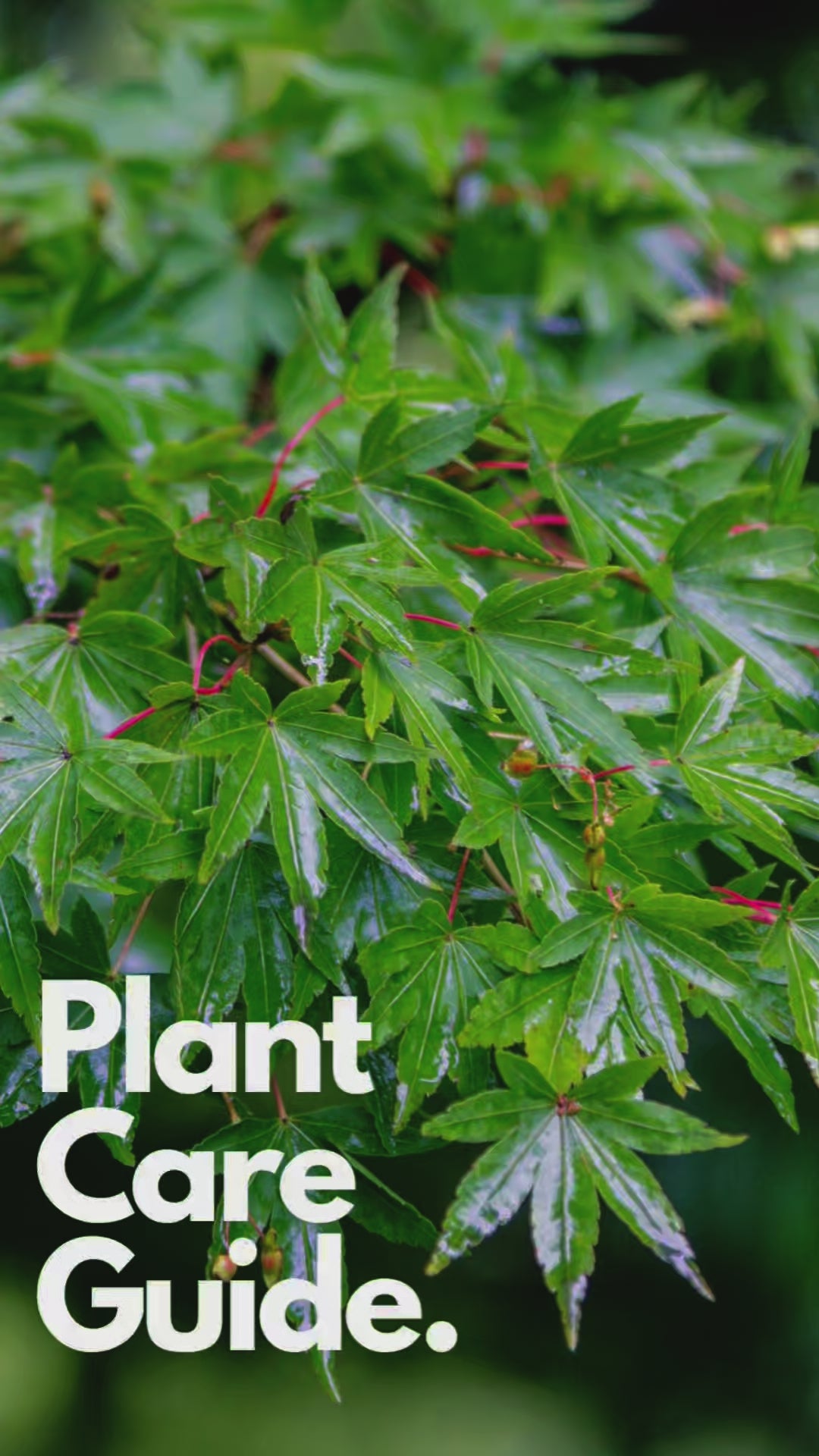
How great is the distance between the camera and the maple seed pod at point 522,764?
2.34 ft

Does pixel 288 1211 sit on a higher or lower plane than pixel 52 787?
lower

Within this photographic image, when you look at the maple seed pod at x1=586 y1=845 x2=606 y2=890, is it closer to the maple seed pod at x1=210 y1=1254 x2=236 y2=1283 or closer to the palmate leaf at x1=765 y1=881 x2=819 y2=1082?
the palmate leaf at x1=765 y1=881 x2=819 y2=1082

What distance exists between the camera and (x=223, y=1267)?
0.72m

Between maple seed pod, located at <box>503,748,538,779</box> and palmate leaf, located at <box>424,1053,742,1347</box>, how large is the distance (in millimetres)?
158

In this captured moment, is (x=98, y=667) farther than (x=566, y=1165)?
Yes

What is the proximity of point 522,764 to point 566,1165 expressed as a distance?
0.71ft

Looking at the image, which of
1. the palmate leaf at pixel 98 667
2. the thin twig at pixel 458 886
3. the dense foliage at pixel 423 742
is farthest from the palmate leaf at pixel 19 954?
the thin twig at pixel 458 886

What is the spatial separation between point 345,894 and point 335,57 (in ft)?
3.65

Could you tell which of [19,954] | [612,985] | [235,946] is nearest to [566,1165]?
[612,985]

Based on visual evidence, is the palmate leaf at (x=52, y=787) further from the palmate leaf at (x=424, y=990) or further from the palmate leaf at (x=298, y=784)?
the palmate leaf at (x=424, y=990)

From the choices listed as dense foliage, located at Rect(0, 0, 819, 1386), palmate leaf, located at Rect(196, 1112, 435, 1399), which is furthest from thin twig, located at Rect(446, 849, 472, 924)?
palmate leaf, located at Rect(196, 1112, 435, 1399)

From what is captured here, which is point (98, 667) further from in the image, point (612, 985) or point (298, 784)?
point (612, 985)

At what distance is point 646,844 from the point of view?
0.72 metres

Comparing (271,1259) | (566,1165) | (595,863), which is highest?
(595,863)
